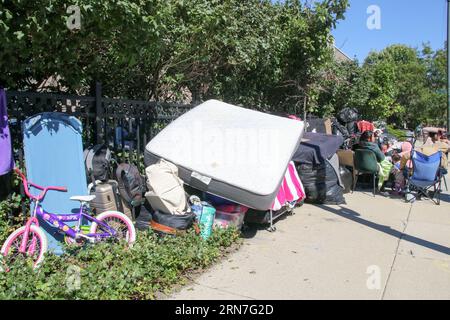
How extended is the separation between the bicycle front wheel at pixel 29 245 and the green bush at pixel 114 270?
21 centimetres

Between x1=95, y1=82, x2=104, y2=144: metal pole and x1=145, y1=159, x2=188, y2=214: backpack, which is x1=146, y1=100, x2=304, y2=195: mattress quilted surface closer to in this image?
x1=145, y1=159, x2=188, y2=214: backpack

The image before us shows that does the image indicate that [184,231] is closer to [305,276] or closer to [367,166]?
[305,276]

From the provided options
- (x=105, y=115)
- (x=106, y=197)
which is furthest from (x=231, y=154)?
(x=105, y=115)

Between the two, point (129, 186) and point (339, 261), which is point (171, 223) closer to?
point (129, 186)

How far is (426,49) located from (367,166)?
43.7 metres

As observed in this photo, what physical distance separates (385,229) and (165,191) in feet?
11.1

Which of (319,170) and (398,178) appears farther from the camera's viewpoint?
(398,178)

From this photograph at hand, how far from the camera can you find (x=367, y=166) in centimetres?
884

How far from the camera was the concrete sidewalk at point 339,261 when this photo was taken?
402 cm

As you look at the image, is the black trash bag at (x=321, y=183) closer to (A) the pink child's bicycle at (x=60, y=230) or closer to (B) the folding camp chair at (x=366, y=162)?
(B) the folding camp chair at (x=366, y=162)

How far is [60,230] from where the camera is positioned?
15.1 feet

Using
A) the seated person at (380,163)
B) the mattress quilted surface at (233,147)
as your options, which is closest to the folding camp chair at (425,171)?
the seated person at (380,163)

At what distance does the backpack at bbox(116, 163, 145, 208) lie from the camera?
17.4 feet

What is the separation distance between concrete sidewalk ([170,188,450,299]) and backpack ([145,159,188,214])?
0.85m
